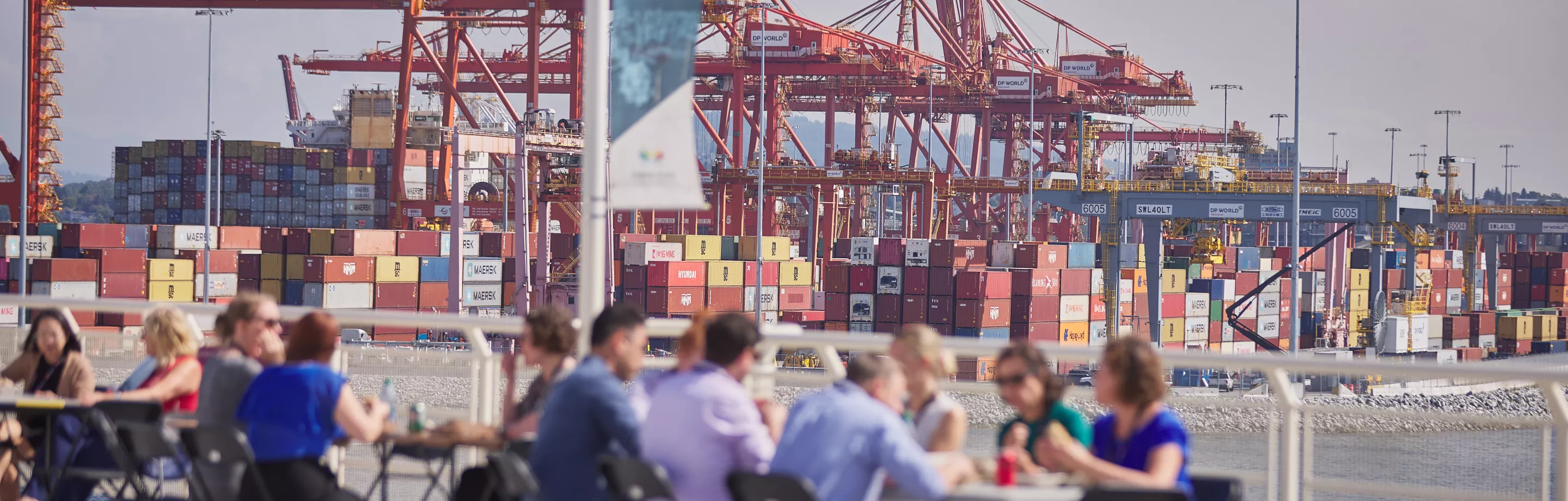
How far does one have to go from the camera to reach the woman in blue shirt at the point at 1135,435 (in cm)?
365

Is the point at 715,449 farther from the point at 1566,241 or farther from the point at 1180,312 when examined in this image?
the point at 1566,241

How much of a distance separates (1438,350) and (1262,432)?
52230mm

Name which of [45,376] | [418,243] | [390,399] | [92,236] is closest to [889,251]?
[418,243]

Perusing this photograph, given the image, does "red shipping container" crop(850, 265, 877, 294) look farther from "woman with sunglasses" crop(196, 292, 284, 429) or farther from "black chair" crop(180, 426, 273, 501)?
"black chair" crop(180, 426, 273, 501)

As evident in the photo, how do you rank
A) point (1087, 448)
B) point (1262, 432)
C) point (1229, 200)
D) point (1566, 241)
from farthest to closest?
point (1566, 241) → point (1229, 200) → point (1262, 432) → point (1087, 448)

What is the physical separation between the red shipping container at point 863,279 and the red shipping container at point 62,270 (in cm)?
2307

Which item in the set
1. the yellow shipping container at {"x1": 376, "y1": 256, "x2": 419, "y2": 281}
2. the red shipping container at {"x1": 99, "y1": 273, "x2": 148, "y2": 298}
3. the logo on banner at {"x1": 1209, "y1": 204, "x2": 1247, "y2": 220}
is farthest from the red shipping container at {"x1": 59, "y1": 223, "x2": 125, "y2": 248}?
the logo on banner at {"x1": 1209, "y1": 204, "x2": 1247, "y2": 220}

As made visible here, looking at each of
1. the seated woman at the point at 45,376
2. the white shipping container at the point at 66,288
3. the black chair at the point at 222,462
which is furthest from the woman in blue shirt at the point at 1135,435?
the white shipping container at the point at 66,288

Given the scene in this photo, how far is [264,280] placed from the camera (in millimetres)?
43094

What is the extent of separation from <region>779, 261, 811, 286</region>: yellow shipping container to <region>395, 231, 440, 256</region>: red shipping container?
11382mm

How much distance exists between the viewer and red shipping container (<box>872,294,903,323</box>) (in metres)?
44.9

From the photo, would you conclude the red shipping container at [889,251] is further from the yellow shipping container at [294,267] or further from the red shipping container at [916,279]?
the yellow shipping container at [294,267]

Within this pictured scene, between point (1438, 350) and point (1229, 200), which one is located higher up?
point (1229, 200)

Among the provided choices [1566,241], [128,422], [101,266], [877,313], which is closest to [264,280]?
[101,266]
